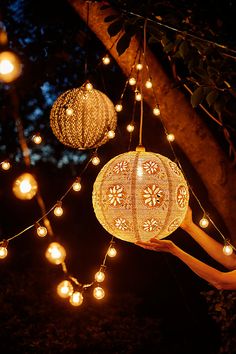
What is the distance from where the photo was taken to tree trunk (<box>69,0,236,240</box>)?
11.8 ft

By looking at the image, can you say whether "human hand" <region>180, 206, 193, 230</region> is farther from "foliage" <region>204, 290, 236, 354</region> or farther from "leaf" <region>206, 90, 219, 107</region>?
"foliage" <region>204, 290, 236, 354</region>

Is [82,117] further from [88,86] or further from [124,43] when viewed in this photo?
[124,43]

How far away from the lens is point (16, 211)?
31.0ft

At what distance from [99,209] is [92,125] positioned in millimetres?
1222

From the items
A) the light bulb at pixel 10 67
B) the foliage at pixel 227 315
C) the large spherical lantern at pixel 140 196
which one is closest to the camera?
the light bulb at pixel 10 67

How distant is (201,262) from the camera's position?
292 centimetres

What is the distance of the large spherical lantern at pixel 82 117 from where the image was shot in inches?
138

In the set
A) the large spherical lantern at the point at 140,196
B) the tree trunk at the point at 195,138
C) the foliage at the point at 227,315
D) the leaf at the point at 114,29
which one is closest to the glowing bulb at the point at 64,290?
the large spherical lantern at the point at 140,196

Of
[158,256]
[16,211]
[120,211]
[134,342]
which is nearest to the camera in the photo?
[120,211]

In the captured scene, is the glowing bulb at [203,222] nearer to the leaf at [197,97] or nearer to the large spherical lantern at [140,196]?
the large spherical lantern at [140,196]

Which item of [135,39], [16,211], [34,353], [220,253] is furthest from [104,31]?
[16,211]

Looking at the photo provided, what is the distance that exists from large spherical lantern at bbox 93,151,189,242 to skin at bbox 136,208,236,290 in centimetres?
10

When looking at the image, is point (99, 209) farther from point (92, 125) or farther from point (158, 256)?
point (158, 256)

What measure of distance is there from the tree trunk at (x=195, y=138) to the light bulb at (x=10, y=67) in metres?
1.57
